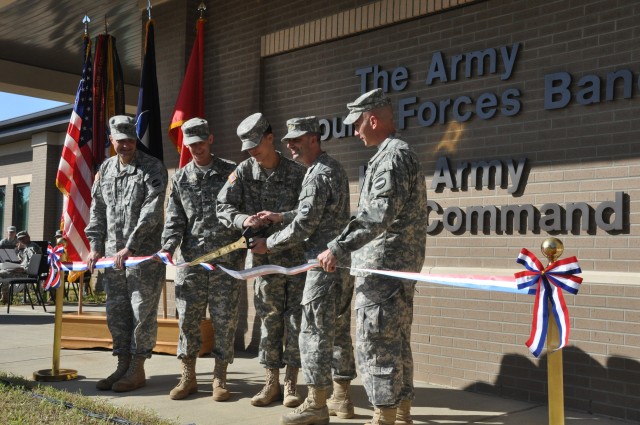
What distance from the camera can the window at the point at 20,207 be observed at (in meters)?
24.8

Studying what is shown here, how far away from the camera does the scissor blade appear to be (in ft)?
17.2

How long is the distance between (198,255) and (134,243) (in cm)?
57

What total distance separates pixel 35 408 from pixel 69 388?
0.86 m

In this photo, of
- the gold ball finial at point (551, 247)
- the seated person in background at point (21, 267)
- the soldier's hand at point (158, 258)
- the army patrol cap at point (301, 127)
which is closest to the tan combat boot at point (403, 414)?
the gold ball finial at point (551, 247)

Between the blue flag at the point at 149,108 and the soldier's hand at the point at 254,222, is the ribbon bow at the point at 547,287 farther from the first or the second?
the blue flag at the point at 149,108

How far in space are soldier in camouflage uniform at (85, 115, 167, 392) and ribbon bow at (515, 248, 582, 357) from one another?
348 centimetres

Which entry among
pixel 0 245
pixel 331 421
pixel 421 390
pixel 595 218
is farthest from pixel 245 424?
pixel 0 245

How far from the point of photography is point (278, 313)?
534cm

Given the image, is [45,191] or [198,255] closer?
[198,255]

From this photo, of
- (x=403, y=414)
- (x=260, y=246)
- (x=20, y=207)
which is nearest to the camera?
(x=403, y=414)

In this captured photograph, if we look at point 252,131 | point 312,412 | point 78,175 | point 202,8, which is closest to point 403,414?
point 312,412

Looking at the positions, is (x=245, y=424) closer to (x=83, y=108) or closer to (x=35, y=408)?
(x=35, y=408)

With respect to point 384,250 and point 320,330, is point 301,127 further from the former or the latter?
point 320,330

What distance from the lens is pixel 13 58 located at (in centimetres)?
1269
